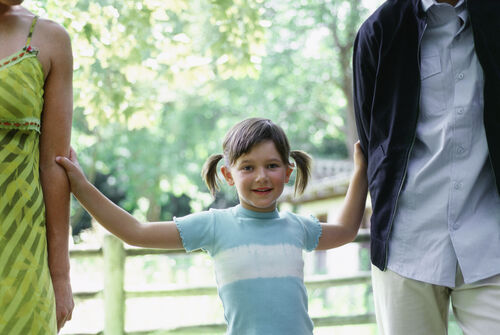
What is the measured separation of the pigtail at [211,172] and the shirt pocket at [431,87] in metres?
0.74

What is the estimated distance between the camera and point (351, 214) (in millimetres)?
2305

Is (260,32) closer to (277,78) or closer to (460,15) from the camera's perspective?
(460,15)

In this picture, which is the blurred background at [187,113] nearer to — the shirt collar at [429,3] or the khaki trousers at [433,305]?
the khaki trousers at [433,305]

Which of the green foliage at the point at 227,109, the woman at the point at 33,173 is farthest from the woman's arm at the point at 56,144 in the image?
the green foliage at the point at 227,109

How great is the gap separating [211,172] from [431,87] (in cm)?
82

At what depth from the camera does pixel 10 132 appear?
61.8 inches

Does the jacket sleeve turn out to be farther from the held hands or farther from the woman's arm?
the woman's arm

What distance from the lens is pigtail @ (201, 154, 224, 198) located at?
7.50 ft

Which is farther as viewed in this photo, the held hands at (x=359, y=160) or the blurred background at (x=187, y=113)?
the blurred background at (x=187, y=113)

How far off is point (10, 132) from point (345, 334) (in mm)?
4322

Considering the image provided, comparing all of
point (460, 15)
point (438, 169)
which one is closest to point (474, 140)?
point (438, 169)

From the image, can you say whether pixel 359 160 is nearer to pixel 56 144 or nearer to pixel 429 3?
pixel 429 3

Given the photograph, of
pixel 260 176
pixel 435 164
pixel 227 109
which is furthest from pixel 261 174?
pixel 227 109

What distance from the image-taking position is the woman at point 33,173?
154cm
